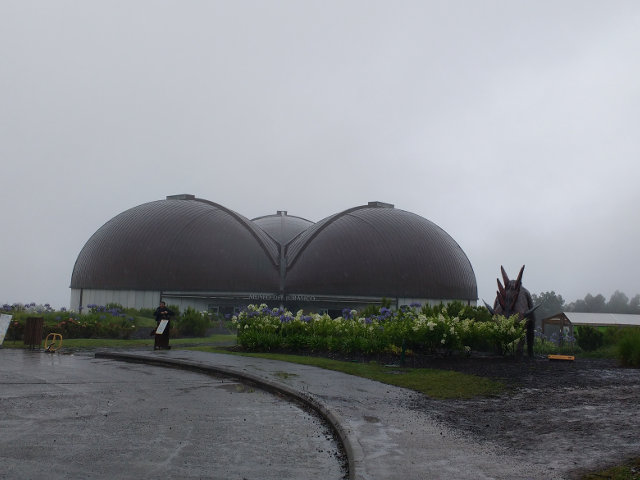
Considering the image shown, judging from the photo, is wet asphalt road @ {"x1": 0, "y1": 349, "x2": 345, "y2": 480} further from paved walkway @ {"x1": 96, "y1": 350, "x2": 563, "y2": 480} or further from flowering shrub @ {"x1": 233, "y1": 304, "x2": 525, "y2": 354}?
flowering shrub @ {"x1": 233, "y1": 304, "x2": 525, "y2": 354}

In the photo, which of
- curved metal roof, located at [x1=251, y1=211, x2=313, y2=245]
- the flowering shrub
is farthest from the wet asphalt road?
curved metal roof, located at [x1=251, y1=211, x2=313, y2=245]

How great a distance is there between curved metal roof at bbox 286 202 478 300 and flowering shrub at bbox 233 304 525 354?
31635 millimetres

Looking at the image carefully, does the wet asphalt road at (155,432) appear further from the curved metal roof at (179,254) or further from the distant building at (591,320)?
the curved metal roof at (179,254)

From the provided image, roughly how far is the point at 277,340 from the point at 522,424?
14126 mm

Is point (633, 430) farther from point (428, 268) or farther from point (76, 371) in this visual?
point (428, 268)

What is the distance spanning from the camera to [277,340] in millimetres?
22719

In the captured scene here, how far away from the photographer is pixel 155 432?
897 centimetres

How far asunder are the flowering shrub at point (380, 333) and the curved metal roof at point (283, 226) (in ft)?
148

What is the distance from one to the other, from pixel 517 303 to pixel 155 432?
1680cm

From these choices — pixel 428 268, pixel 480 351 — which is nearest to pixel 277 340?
pixel 480 351

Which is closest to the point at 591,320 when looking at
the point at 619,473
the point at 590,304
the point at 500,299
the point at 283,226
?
the point at 500,299

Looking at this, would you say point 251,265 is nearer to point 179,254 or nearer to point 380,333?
point 179,254

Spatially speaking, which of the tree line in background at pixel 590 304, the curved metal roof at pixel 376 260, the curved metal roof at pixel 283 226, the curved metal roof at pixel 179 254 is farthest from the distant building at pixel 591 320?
the tree line in background at pixel 590 304

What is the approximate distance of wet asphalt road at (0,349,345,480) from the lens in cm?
707
